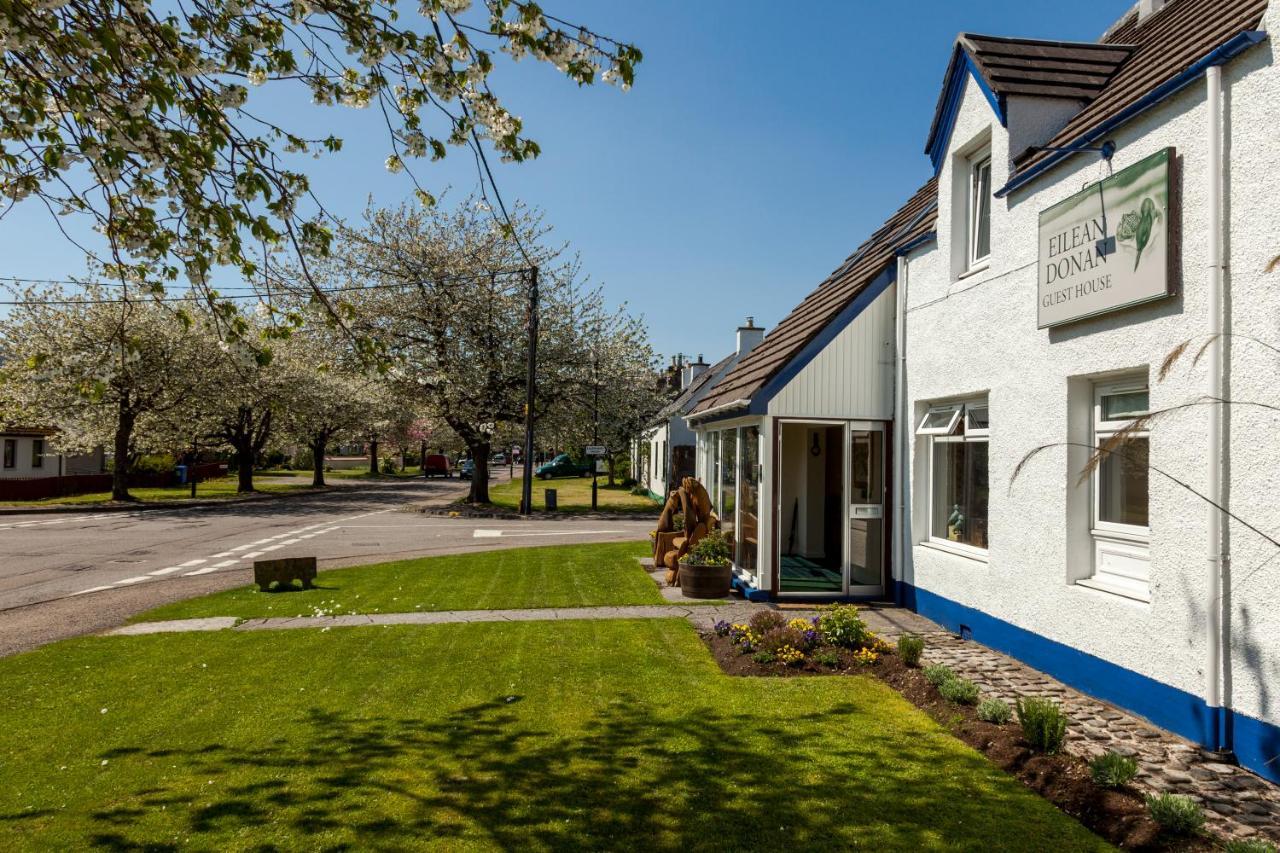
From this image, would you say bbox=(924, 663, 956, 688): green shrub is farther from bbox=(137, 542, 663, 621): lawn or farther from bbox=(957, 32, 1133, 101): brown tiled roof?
bbox=(957, 32, 1133, 101): brown tiled roof

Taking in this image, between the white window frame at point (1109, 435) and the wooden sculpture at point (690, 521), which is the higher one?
the white window frame at point (1109, 435)

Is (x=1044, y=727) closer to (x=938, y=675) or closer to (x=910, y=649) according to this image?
(x=938, y=675)

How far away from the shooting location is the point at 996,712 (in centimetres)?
587

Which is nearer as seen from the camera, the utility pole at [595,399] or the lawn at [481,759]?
the lawn at [481,759]

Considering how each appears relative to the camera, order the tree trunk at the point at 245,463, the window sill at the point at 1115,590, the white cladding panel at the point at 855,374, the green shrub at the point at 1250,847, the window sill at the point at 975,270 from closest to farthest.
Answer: the green shrub at the point at 1250,847
the window sill at the point at 1115,590
the window sill at the point at 975,270
the white cladding panel at the point at 855,374
the tree trunk at the point at 245,463

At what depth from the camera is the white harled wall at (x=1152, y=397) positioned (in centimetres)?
499

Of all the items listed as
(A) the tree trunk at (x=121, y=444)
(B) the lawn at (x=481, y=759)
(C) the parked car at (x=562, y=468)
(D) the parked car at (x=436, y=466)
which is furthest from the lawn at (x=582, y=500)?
(B) the lawn at (x=481, y=759)

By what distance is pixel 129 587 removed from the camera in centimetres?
1266

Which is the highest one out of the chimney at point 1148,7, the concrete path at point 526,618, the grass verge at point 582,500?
the chimney at point 1148,7

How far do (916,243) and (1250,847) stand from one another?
7.95m

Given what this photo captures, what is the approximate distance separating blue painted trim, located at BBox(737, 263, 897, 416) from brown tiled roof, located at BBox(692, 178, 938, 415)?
67 millimetres

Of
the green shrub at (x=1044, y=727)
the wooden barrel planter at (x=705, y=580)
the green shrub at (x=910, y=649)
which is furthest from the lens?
the wooden barrel planter at (x=705, y=580)

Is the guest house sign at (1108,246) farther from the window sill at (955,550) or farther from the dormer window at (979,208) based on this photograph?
the window sill at (955,550)

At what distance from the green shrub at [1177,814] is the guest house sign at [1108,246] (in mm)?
3464
